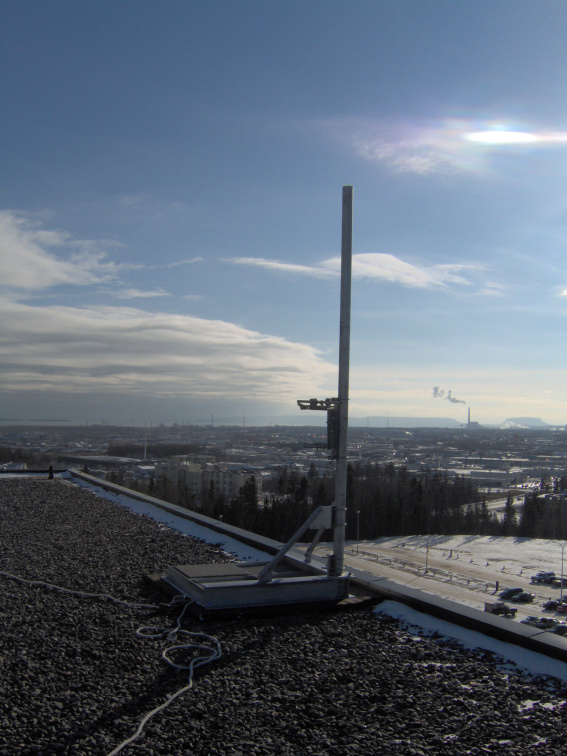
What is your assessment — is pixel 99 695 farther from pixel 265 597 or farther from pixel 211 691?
pixel 265 597

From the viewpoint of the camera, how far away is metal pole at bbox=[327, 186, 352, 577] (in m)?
5.81

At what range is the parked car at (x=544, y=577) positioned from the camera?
25.4 m

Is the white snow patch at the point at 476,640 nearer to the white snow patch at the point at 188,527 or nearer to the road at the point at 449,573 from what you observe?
the white snow patch at the point at 188,527

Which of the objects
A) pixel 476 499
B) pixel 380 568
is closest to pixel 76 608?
pixel 380 568

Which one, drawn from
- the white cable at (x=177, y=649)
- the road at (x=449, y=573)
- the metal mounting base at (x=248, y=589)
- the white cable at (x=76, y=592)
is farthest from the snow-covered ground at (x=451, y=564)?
the white cable at (x=76, y=592)

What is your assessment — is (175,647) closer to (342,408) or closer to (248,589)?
(248,589)

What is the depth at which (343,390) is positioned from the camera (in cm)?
595

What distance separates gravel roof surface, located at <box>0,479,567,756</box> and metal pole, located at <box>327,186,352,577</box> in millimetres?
639

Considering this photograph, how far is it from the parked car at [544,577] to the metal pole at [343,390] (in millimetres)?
23371

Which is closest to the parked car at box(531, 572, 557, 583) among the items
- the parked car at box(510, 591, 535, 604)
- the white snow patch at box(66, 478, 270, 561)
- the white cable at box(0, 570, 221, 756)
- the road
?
the road

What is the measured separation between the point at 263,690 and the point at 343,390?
3040mm

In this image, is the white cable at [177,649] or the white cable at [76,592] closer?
the white cable at [177,649]

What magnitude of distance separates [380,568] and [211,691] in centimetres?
2348

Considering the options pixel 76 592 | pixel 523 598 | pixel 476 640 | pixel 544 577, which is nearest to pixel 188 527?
pixel 76 592
